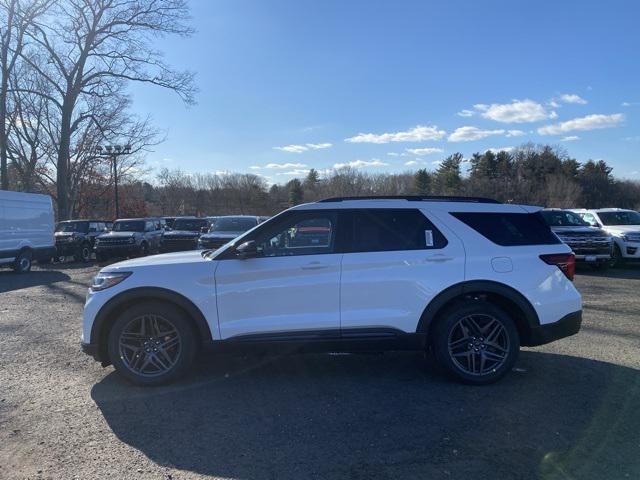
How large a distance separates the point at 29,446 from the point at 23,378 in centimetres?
195

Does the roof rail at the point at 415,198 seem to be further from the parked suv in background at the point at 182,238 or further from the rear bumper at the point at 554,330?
the parked suv in background at the point at 182,238

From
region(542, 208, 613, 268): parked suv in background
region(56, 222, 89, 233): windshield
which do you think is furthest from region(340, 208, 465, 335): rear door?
region(56, 222, 89, 233): windshield

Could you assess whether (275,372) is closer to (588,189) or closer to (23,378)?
(23,378)

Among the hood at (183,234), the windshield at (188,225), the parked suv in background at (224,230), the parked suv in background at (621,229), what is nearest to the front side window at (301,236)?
the parked suv in background at (224,230)

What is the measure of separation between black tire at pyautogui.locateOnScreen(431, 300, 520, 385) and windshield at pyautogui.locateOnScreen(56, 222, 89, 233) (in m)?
22.7

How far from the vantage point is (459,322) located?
201 inches

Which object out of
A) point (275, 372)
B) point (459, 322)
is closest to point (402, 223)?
point (459, 322)

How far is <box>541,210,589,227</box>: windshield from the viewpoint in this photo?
15898 millimetres

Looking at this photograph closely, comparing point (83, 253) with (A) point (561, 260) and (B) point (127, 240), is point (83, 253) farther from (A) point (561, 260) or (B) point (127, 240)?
(A) point (561, 260)

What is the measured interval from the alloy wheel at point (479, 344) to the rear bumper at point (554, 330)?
29cm

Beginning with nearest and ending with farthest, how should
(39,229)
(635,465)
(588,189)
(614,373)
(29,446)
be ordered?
(635,465) → (29,446) → (614,373) → (39,229) → (588,189)

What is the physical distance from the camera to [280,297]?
16.3ft

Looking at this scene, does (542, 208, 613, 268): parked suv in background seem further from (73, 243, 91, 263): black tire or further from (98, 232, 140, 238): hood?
(73, 243, 91, 263): black tire

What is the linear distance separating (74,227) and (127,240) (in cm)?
455
